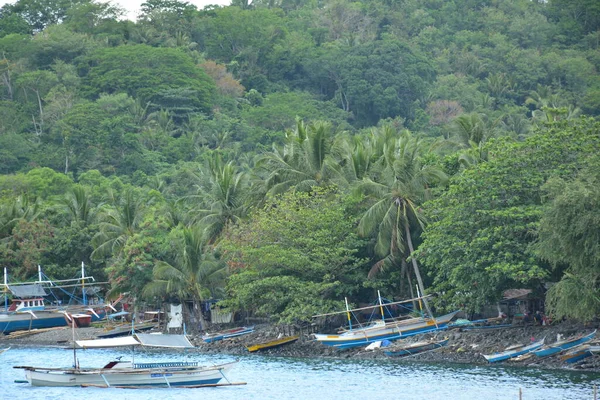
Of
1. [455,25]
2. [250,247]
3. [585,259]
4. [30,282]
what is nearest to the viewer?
[585,259]

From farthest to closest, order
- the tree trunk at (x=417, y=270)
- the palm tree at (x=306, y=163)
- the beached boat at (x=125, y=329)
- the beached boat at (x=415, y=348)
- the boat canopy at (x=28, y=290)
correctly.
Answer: the boat canopy at (x=28, y=290)
the beached boat at (x=125, y=329)
the palm tree at (x=306, y=163)
the tree trunk at (x=417, y=270)
the beached boat at (x=415, y=348)

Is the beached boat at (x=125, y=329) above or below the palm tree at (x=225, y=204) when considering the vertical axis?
below

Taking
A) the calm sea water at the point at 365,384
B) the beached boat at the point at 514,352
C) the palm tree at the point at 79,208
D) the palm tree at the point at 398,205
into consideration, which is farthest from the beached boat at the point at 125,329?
the beached boat at the point at 514,352

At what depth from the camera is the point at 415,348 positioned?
41969 mm

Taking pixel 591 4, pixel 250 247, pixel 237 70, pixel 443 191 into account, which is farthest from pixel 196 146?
pixel 591 4

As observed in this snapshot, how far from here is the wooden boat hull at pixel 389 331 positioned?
4422 centimetres

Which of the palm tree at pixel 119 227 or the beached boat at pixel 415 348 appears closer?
the beached boat at pixel 415 348

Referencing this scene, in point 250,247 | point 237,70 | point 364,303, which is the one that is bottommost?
point 364,303

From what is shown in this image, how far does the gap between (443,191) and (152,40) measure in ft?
259

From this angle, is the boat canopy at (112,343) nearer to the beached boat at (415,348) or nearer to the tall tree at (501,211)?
the beached boat at (415,348)

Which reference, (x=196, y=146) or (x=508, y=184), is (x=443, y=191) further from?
(x=196, y=146)

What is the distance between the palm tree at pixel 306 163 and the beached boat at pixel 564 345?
1635 centimetres

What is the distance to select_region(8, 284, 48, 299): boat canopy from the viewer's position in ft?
190

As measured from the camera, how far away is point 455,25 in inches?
5162
